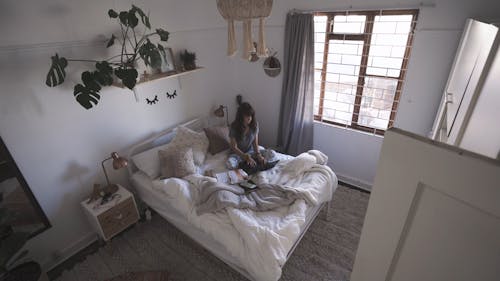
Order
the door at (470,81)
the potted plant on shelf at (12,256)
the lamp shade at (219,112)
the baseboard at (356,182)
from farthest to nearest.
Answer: the lamp shade at (219,112), the baseboard at (356,182), the potted plant on shelf at (12,256), the door at (470,81)

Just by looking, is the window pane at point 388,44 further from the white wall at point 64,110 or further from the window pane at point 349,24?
the white wall at point 64,110

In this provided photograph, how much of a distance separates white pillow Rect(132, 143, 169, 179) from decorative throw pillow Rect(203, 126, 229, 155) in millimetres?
680

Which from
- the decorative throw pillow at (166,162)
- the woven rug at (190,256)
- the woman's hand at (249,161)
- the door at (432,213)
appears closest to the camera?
the door at (432,213)

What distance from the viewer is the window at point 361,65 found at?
8.87 feet

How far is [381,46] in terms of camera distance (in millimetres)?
2789

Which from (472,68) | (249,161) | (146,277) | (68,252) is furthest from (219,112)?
(472,68)

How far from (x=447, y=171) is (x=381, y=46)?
2.69 m

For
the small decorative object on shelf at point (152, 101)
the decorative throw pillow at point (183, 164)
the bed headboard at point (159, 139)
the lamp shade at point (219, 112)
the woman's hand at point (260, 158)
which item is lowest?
the woman's hand at point (260, 158)

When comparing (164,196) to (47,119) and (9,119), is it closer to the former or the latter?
(47,119)

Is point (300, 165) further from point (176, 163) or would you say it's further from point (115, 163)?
point (115, 163)

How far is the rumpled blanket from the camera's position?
85.3 inches

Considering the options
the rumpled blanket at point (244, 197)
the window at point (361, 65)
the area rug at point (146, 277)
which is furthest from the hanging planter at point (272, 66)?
the area rug at point (146, 277)

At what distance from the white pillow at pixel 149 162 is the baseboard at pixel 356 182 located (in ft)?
8.15

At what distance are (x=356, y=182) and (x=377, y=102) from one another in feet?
3.71
